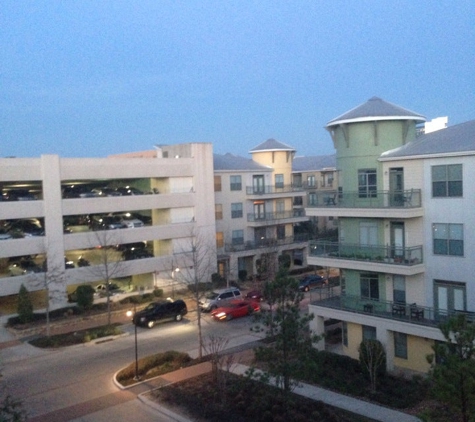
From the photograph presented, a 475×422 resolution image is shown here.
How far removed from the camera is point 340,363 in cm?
2473

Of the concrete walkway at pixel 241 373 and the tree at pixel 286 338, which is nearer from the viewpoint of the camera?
the tree at pixel 286 338

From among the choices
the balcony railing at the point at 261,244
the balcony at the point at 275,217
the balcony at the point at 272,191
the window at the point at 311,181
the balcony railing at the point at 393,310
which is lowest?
the balcony railing at the point at 393,310

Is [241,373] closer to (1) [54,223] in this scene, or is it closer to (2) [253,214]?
(1) [54,223]

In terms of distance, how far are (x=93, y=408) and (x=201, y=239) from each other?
2626 cm

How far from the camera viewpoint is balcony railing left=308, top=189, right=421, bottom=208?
958 inches

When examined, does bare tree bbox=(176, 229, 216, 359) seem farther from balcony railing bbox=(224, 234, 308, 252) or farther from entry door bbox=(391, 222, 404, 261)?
entry door bbox=(391, 222, 404, 261)

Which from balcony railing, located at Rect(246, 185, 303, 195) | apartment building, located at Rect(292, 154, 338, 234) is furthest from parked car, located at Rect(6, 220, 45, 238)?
apartment building, located at Rect(292, 154, 338, 234)

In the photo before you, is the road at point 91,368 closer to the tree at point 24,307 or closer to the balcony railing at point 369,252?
the tree at point 24,307

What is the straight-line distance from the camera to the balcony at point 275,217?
52.9 meters

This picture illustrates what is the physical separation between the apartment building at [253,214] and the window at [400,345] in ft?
73.8

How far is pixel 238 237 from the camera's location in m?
52.2

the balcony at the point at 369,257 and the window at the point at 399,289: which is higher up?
the balcony at the point at 369,257

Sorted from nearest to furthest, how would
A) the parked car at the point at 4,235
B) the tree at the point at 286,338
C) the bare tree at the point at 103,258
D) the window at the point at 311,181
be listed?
the tree at the point at 286,338
the parked car at the point at 4,235
the bare tree at the point at 103,258
the window at the point at 311,181

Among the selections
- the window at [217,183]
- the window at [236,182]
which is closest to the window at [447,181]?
the window at [217,183]
